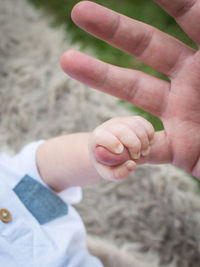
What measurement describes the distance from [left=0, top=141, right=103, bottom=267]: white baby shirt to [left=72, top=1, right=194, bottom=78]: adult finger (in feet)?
1.01

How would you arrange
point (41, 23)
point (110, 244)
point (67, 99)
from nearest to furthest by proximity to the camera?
point (110, 244) → point (67, 99) → point (41, 23)

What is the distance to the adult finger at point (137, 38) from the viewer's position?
2.08ft

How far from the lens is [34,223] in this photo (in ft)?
2.35

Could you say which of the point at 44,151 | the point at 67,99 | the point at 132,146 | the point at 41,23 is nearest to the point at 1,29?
the point at 41,23

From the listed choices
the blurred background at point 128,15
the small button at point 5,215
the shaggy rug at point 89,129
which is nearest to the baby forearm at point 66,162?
the small button at point 5,215

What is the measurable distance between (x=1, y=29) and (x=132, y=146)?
0.86m

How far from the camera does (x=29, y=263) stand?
0.67 m

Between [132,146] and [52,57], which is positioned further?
[52,57]

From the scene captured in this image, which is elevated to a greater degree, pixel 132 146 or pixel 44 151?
pixel 132 146

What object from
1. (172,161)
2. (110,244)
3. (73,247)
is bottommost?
(110,244)

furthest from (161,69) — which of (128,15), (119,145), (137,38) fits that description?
(128,15)

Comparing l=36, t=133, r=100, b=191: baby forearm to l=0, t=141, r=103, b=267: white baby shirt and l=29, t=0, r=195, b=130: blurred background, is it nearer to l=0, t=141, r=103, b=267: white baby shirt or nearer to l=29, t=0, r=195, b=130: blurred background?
l=0, t=141, r=103, b=267: white baby shirt

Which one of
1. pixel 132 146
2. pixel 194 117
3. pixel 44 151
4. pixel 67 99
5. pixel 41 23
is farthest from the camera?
pixel 41 23

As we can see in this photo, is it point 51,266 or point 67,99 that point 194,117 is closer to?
point 51,266
